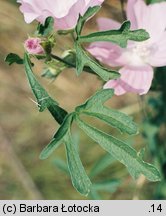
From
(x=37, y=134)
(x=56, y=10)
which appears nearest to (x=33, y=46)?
(x=56, y=10)

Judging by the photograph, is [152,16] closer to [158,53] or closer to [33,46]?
[158,53]

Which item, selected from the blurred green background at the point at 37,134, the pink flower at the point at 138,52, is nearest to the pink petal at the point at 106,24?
the pink flower at the point at 138,52

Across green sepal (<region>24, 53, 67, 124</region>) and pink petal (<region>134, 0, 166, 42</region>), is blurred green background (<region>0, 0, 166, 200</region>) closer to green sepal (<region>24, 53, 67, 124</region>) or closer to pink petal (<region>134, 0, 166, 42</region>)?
pink petal (<region>134, 0, 166, 42</region>)

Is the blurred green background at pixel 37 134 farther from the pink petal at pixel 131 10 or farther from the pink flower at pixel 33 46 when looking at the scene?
the pink flower at pixel 33 46

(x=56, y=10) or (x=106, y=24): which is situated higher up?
(x=56, y=10)

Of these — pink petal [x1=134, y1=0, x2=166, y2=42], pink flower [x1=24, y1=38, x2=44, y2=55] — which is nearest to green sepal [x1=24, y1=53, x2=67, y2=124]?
pink flower [x1=24, y1=38, x2=44, y2=55]
